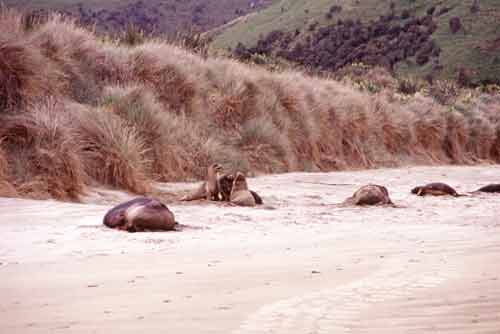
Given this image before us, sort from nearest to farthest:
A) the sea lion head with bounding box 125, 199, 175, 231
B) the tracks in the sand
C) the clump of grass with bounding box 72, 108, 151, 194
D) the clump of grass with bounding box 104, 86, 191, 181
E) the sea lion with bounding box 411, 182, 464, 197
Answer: the tracks in the sand → the sea lion head with bounding box 125, 199, 175, 231 → the clump of grass with bounding box 72, 108, 151, 194 → the sea lion with bounding box 411, 182, 464, 197 → the clump of grass with bounding box 104, 86, 191, 181

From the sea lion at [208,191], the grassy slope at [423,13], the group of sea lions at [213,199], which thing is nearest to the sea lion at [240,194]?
the group of sea lions at [213,199]

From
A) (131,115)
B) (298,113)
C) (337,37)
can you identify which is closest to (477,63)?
(337,37)

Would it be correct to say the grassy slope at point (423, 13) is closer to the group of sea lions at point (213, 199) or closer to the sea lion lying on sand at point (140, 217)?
the group of sea lions at point (213, 199)

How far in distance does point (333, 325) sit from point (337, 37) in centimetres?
5212

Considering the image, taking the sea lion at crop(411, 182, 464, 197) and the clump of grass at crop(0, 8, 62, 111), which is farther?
the sea lion at crop(411, 182, 464, 197)

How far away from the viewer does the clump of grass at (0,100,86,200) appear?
28.7ft

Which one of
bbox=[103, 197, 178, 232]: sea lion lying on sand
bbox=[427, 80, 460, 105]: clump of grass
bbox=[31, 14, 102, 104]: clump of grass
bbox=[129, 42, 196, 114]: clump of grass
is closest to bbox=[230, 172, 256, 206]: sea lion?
bbox=[103, 197, 178, 232]: sea lion lying on sand

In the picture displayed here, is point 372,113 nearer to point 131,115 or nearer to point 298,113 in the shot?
point 298,113

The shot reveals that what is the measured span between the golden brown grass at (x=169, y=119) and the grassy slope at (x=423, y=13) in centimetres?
2661

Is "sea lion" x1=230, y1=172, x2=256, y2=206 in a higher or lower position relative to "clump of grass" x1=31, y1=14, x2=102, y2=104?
lower

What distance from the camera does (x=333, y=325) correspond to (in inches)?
129

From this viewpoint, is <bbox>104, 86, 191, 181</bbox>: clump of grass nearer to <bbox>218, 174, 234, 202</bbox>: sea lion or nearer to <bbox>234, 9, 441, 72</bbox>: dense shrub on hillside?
<bbox>218, 174, 234, 202</bbox>: sea lion

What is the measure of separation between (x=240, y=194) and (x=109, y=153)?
1.96 metres

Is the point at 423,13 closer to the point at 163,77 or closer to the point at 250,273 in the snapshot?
the point at 163,77
